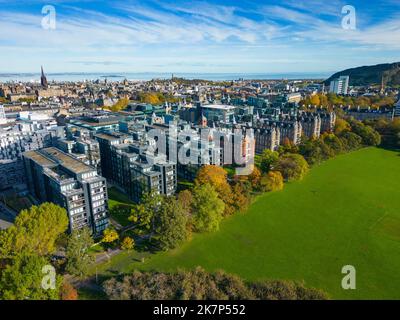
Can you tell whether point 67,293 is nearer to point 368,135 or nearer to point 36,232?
point 36,232

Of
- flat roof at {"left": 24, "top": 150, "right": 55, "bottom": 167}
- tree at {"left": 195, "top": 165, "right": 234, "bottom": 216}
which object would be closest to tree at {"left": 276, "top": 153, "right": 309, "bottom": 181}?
tree at {"left": 195, "top": 165, "right": 234, "bottom": 216}

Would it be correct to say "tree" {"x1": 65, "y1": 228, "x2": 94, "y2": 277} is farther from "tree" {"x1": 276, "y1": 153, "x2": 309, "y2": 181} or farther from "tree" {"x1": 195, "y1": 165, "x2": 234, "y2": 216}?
"tree" {"x1": 276, "y1": 153, "x2": 309, "y2": 181}

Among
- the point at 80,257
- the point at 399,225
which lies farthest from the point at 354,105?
the point at 80,257

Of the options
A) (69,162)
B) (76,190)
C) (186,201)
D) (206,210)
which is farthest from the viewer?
(69,162)

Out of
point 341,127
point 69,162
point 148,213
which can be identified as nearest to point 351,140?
point 341,127
